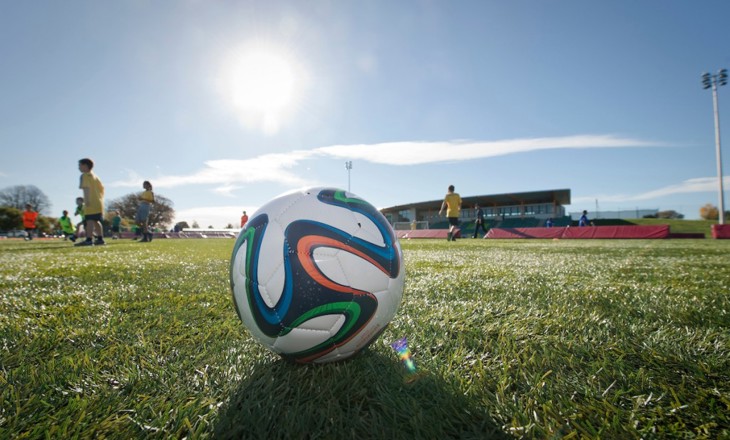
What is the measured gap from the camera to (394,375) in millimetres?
1524

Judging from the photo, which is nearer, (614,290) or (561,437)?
(561,437)

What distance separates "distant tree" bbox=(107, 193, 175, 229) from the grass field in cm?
6958

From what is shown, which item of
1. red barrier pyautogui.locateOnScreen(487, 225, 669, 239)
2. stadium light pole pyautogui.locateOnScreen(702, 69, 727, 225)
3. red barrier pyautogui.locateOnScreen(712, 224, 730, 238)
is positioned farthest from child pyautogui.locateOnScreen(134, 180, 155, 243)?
stadium light pole pyautogui.locateOnScreen(702, 69, 727, 225)

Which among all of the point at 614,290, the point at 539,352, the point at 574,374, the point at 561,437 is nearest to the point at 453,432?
the point at 561,437

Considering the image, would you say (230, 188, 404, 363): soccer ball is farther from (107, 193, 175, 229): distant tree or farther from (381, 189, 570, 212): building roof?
(107, 193, 175, 229): distant tree

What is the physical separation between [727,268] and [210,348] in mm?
7129

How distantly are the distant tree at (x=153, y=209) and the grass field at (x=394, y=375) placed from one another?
69.6 m

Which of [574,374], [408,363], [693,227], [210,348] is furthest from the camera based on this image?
[693,227]

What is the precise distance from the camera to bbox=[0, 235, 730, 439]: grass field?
3.84 feet

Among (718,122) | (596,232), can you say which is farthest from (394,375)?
(718,122)

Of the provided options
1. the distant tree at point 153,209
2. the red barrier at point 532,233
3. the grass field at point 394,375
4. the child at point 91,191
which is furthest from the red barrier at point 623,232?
the distant tree at point 153,209

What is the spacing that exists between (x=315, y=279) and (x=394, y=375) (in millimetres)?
559

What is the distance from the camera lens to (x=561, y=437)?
3.60 feet

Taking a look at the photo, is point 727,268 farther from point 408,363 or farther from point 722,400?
point 408,363
